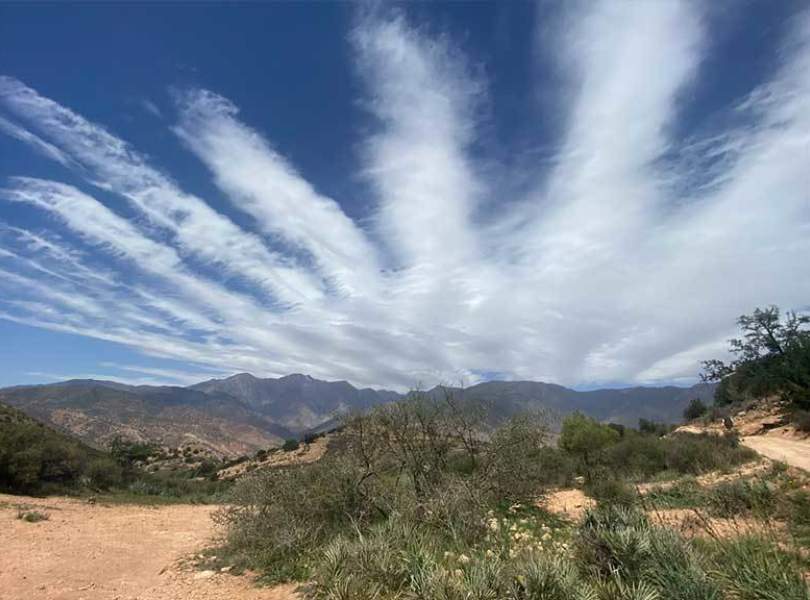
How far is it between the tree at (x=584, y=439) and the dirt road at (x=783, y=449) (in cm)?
723

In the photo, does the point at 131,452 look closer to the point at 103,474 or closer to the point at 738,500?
the point at 103,474

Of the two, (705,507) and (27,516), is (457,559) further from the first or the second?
(27,516)

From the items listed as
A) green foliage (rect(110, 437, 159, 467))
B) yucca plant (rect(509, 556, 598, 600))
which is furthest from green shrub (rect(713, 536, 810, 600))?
green foliage (rect(110, 437, 159, 467))

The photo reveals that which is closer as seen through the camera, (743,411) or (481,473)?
(481,473)

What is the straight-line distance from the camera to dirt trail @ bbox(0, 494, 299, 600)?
314 inches

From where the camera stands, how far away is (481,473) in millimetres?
13031

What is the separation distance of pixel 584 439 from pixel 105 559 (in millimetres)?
25338

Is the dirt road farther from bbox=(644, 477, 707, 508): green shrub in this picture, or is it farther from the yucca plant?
the yucca plant

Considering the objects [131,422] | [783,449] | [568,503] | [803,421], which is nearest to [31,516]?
[568,503]

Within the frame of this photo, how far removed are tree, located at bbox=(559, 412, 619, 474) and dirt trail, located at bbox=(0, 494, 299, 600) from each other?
20369 mm

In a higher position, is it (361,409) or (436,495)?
(361,409)

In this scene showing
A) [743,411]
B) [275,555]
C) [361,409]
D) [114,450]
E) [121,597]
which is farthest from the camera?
[114,450]

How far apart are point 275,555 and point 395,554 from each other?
11.9ft

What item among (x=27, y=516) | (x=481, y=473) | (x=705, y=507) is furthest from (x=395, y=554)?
(x=27, y=516)
